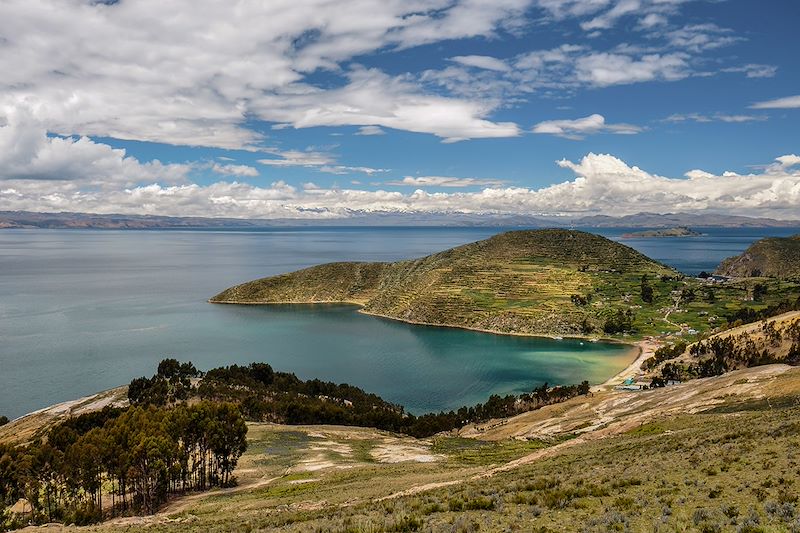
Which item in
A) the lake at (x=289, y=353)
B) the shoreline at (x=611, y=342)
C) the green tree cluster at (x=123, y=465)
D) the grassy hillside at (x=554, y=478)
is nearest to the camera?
the grassy hillside at (x=554, y=478)

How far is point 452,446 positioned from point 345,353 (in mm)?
77062

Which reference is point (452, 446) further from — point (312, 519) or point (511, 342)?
point (511, 342)

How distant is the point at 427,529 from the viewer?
18.8 metres

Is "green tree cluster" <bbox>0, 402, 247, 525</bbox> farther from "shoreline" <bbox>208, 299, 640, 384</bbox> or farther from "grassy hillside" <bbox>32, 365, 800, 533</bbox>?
"shoreline" <bbox>208, 299, 640, 384</bbox>

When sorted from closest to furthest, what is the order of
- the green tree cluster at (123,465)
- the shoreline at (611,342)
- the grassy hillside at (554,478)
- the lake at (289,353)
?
1. the grassy hillside at (554,478)
2. the green tree cluster at (123,465)
3. the lake at (289,353)
4. the shoreline at (611,342)

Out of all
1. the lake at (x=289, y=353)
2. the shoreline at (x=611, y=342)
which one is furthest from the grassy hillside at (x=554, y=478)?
the shoreline at (x=611, y=342)

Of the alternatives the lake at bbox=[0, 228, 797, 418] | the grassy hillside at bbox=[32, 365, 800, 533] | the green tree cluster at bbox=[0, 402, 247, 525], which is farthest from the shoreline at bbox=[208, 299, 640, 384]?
the green tree cluster at bbox=[0, 402, 247, 525]

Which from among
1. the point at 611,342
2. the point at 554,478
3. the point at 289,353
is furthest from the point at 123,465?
the point at 611,342

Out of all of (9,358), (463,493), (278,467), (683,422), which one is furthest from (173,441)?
(9,358)

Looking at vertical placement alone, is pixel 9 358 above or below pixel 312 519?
below

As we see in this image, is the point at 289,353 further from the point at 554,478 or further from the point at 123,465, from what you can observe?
the point at 554,478

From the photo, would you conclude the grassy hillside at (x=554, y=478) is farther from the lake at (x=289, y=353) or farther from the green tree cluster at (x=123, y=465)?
the lake at (x=289, y=353)

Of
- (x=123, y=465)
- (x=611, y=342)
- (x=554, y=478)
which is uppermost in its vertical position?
(x=554, y=478)

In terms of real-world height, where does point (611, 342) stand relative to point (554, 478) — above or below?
below
